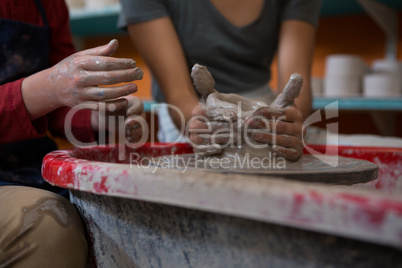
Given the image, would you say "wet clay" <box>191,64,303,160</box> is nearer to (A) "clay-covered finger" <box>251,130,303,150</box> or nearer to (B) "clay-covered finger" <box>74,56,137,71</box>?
(A) "clay-covered finger" <box>251,130,303,150</box>

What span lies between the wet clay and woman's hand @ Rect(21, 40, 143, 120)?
0.38 feet

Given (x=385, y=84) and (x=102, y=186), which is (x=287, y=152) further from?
(x=385, y=84)

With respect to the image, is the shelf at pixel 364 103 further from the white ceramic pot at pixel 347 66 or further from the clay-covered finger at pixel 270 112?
the clay-covered finger at pixel 270 112

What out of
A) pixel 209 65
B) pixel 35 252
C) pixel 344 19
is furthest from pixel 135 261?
pixel 344 19

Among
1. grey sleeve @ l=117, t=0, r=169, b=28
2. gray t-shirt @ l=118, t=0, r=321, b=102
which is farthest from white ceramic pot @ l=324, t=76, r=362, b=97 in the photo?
grey sleeve @ l=117, t=0, r=169, b=28

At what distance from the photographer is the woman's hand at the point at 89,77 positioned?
1.88 ft

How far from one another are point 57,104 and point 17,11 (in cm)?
29

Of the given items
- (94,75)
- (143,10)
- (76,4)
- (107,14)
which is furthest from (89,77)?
(76,4)

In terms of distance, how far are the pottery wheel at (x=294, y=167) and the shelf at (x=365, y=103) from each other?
114cm

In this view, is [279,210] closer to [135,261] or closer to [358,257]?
[358,257]

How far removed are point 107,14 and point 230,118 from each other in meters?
1.81

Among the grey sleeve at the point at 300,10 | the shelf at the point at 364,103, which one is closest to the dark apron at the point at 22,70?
the grey sleeve at the point at 300,10

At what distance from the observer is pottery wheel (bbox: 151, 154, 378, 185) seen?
1.79ft

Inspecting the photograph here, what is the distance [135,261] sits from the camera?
0.50 meters
